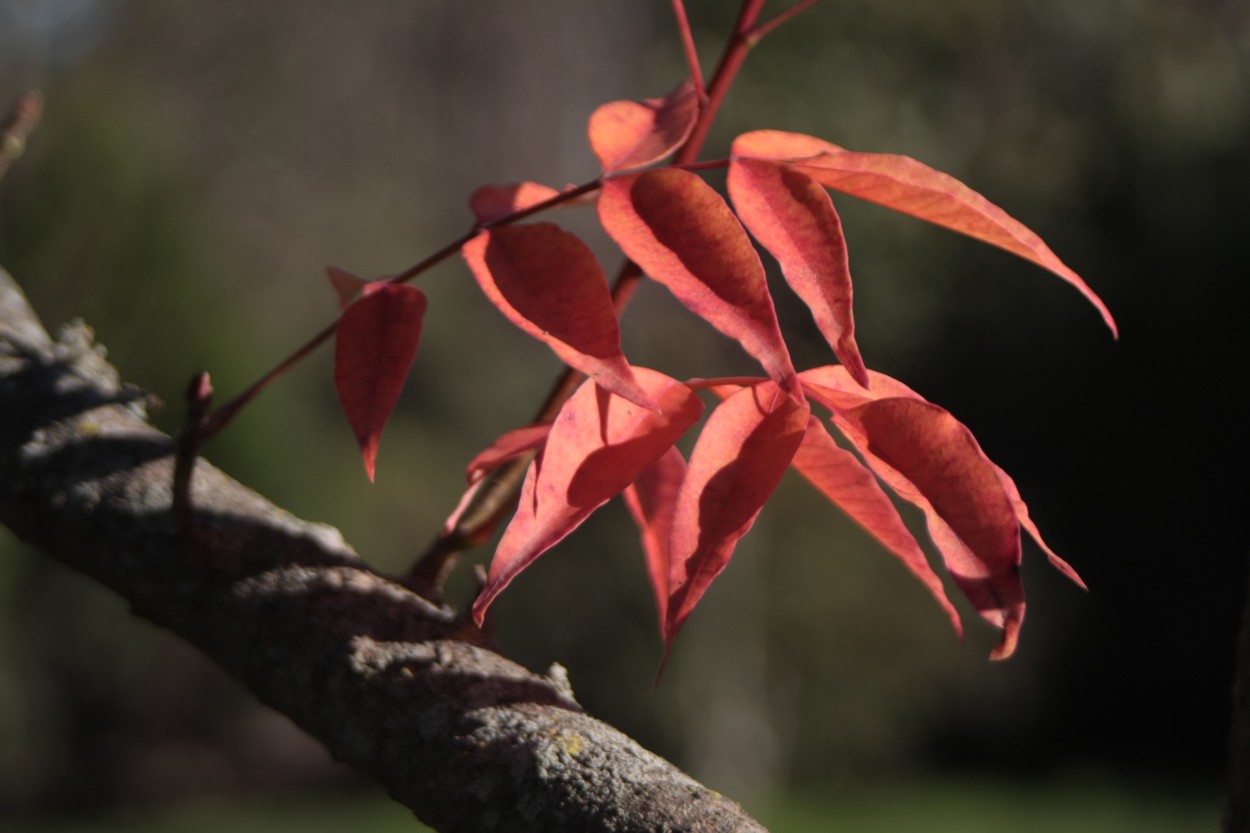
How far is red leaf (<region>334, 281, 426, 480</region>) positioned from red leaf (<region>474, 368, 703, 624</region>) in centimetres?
7

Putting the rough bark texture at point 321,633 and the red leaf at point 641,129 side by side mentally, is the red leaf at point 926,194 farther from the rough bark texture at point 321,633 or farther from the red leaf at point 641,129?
the rough bark texture at point 321,633

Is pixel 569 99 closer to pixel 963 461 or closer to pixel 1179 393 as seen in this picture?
pixel 1179 393

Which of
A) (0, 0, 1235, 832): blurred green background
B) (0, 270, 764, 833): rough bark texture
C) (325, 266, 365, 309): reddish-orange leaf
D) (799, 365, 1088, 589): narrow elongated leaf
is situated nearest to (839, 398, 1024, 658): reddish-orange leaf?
(799, 365, 1088, 589): narrow elongated leaf

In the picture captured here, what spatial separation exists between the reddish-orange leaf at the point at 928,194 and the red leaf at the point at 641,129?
6 cm

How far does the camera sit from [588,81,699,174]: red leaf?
49cm

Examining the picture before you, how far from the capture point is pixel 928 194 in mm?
475

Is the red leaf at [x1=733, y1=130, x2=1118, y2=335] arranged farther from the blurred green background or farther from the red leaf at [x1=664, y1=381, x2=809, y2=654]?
the blurred green background

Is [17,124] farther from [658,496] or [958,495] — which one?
[958,495]

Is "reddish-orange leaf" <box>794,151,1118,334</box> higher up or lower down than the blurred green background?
higher up

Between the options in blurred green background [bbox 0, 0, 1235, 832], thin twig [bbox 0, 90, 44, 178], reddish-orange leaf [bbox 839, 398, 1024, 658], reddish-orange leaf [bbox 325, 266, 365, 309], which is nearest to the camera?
reddish-orange leaf [bbox 839, 398, 1024, 658]

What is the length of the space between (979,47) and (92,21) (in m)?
7.02

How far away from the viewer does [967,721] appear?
24.0ft

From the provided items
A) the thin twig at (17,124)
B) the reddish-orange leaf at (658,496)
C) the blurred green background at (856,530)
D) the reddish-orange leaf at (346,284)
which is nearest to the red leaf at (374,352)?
the reddish-orange leaf at (346,284)

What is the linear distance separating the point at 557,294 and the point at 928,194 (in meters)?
0.16
